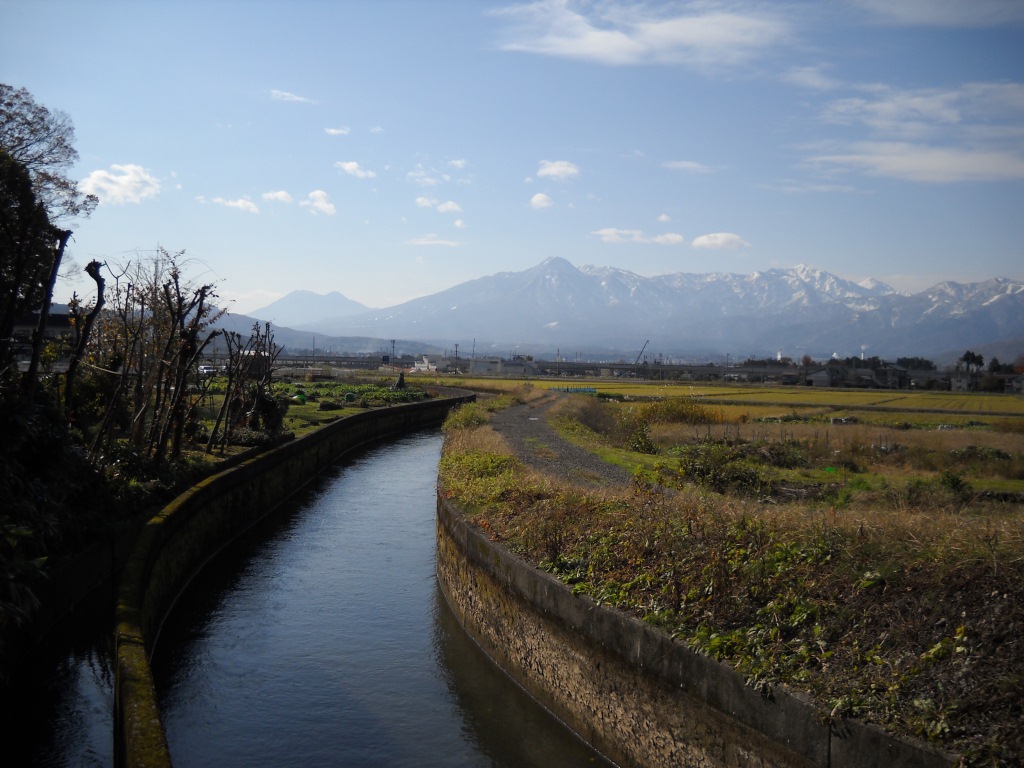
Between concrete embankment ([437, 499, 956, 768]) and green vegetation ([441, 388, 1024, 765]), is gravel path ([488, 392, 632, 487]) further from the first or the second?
concrete embankment ([437, 499, 956, 768])

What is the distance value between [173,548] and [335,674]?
401cm

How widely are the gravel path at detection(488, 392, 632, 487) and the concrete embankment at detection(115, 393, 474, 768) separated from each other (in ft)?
20.4

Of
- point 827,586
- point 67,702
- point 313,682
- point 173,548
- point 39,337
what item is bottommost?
point 313,682

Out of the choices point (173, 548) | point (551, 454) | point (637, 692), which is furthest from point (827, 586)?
point (551, 454)

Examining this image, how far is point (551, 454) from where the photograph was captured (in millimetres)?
23188

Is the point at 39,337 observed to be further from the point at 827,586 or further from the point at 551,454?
the point at 551,454

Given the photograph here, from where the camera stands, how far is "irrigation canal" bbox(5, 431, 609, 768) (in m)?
9.70

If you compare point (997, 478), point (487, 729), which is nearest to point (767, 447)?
point (997, 478)

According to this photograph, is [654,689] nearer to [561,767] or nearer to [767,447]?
[561,767]

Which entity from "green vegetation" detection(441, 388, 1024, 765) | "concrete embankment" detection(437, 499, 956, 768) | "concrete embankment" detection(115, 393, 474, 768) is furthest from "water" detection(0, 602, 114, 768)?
"green vegetation" detection(441, 388, 1024, 765)

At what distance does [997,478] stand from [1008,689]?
768 inches

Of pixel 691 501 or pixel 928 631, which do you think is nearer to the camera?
pixel 928 631

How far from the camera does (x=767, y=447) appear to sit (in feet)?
83.4

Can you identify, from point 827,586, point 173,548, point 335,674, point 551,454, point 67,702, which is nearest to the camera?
point 827,586
